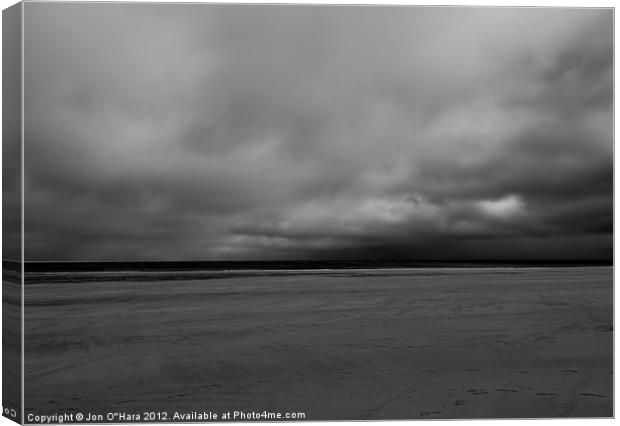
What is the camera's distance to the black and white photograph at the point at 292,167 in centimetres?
475

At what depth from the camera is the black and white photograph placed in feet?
15.6

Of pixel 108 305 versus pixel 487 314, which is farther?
pixel 108 305

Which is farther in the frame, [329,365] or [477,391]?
[329,365]

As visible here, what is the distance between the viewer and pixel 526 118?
16.9 ft

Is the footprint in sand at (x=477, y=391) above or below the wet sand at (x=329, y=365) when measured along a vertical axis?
below

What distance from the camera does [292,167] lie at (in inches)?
210

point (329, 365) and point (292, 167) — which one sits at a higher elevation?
point (292, 167)

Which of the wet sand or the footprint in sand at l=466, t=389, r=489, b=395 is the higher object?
the wet sand

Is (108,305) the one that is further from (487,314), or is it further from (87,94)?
(487,314)

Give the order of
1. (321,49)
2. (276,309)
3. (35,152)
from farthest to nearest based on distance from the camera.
A: (276,309)
(321,49)
(35,152)

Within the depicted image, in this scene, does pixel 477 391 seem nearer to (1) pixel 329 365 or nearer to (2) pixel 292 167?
(1) pixel 329 365

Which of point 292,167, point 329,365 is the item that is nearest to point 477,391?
point 329,365

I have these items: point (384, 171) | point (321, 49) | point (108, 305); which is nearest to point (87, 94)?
point (321, 49)

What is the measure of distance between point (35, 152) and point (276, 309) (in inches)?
159
